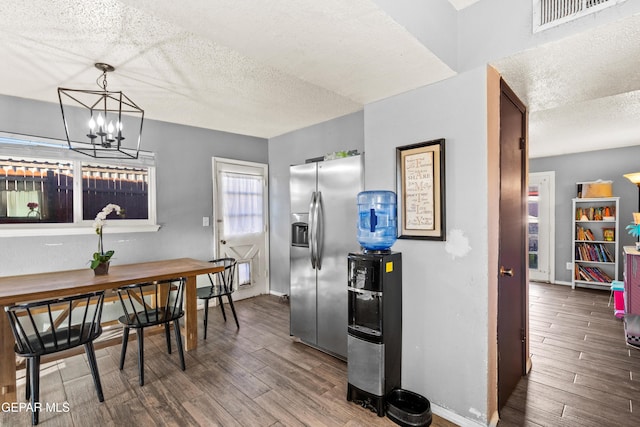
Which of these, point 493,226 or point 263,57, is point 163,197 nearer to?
point 263,57

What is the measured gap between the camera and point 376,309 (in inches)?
83.0

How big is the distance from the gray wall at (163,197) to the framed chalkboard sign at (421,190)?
318 centimetres

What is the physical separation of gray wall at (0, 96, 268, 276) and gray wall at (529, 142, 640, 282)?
5435mm

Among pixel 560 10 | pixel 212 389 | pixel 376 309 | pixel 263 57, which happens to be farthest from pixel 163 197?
pixel 560 10

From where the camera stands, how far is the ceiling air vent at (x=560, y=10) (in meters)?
1.50

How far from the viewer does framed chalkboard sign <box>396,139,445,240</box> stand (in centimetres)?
206

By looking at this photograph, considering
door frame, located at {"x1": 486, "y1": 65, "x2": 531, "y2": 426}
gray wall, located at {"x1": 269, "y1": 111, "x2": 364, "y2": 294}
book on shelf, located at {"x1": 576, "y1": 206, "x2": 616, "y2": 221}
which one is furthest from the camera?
book on shelf, located at {"x1": 576, "y1": 206, "x2": 616, "y2": 221}

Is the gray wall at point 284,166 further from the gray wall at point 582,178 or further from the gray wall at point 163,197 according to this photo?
the gray wall at point 582,178

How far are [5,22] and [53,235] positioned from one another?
87.7 inches

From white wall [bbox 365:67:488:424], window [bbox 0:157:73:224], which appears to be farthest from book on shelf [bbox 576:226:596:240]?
window [bbox 0:157:73:224]

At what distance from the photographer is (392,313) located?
2170mm

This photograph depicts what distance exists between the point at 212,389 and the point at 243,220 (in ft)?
9.18

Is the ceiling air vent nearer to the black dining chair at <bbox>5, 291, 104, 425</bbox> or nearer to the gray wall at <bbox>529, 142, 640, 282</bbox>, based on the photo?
the black dining chair at <bbox>5, 291, 104, 425</bbox>

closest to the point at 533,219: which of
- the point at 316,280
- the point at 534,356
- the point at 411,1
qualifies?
the point at 534,356
